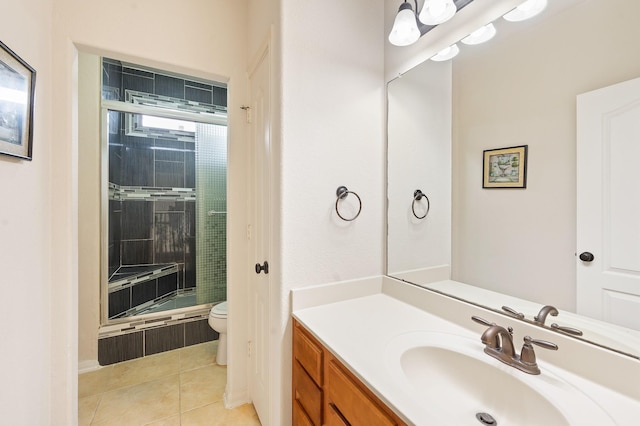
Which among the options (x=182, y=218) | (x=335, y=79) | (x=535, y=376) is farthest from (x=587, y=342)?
(x=182, y=218)

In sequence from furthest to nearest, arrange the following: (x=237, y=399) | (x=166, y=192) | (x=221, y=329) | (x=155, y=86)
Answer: (x=166, y=192)
(x=155, y=86)
(x=221, y=329)
(x=237, y=399)

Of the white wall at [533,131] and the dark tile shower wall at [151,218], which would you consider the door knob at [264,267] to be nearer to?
the white wall at [533,131]

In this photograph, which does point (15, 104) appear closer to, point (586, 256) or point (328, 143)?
point (328, 143)

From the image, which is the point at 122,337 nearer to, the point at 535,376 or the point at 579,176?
the point at 535,376

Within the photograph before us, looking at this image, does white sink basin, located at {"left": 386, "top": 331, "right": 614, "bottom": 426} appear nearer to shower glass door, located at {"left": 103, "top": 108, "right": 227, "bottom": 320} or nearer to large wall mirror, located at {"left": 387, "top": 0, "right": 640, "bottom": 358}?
large wall mirror, located at {"left": 387, "top": 0, "right": 640, "bottom": 358}

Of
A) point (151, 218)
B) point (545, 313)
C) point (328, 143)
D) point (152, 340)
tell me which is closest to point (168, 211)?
point (151, 218)

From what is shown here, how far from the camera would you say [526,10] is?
90 centimetres

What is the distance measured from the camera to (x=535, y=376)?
737mm

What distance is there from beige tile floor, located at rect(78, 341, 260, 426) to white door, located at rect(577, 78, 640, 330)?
67.7 inches

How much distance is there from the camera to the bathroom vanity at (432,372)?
647 mm

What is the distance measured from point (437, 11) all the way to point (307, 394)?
5.40ft

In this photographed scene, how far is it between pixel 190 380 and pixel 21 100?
186 cm

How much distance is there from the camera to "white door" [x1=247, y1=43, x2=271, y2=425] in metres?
1.36

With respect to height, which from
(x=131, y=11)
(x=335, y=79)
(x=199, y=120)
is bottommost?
(x=335, y=79)
